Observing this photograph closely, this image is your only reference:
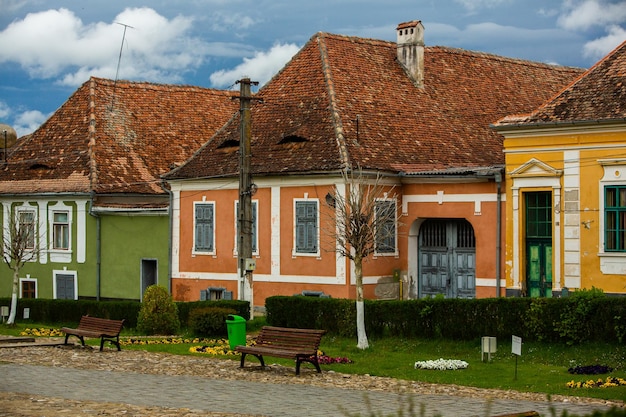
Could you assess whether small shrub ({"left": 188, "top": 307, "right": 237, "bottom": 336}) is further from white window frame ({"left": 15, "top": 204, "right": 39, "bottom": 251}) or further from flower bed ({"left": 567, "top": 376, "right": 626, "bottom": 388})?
white window frame ({"left": 15, "top": 204, "right": 39, "bottom": 251})

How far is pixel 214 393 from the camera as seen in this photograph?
691 inches

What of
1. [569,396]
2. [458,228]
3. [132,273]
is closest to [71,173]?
[132,273]

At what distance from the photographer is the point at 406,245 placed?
Result: 1369 inches

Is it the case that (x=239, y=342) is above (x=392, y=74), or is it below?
below

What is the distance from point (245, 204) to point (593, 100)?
394 inches

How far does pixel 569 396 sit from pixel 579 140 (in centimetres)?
1313

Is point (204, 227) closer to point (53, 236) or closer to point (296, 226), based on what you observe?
point (296, 226)

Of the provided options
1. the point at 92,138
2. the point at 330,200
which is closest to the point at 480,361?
the point at 330,200

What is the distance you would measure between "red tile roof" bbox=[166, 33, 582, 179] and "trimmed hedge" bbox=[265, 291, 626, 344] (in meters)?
6.46

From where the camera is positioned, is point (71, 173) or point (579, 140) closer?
point (579, 140)

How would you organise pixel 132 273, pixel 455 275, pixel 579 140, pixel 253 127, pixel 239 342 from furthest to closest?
pixel 132 273, pixel 253 127, pixel 455 275, pixel 579 140, pixel 239 342

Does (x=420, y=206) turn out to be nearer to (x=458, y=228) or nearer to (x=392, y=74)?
(x=458, y=228)

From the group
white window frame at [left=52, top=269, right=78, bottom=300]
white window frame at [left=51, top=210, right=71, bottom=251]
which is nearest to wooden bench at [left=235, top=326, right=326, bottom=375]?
white window frame at [left=52, top=269, right=78, bottom=300]

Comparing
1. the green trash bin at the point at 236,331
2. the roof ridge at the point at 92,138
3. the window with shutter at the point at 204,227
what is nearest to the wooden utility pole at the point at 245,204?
the window with shutter at the point at 204,227
